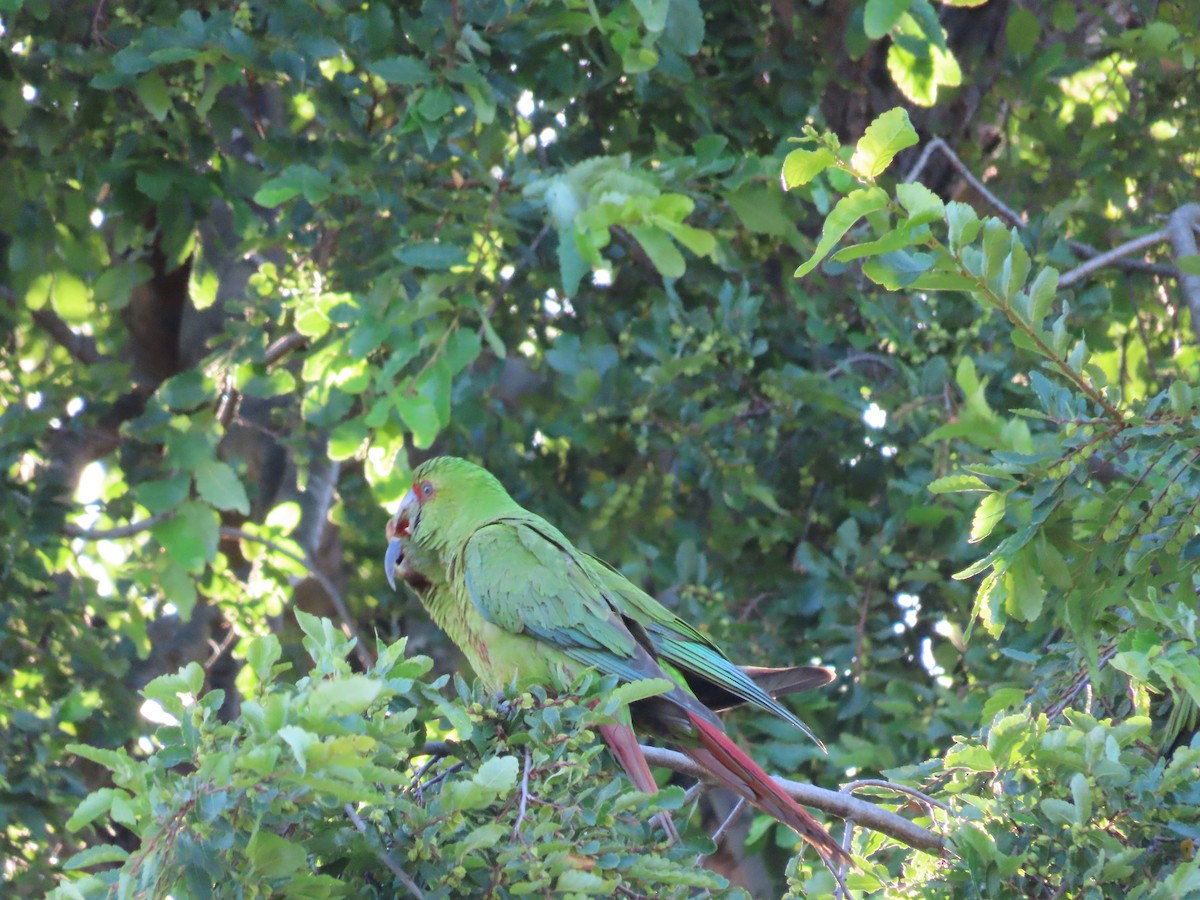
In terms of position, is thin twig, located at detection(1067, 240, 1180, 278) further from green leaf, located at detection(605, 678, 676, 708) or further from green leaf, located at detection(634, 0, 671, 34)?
green leaf, located at detection(605, 678, 676, 708)

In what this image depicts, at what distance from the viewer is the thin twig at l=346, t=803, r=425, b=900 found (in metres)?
1.61

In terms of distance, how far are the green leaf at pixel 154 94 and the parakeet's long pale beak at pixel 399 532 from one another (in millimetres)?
1445

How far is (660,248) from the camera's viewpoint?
144 inches

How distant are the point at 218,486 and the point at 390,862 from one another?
9.14ft

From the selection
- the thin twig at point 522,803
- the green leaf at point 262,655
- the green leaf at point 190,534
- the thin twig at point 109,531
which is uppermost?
the green leaf at point 262,655

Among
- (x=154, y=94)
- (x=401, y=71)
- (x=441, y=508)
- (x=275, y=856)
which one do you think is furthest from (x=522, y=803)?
(x=154, y=94)

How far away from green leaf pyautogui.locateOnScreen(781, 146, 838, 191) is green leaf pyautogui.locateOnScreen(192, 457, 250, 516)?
2.75 metres

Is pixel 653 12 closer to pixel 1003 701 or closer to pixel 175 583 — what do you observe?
pixel 1003 701

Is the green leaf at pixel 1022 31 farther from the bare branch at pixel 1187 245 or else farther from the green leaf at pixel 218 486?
the green leaf at pixel 218 486

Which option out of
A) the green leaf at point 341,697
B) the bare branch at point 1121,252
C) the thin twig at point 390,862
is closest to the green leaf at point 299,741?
the green leaf at point 341,697

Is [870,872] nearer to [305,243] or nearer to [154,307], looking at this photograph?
[305,243]

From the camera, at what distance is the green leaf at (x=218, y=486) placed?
4.20 meters

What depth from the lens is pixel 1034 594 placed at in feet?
7.52

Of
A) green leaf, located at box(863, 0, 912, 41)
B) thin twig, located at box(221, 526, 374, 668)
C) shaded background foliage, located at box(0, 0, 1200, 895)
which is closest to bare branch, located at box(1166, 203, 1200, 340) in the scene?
shaded background foliage, located at box(0, 0, 1200, 895)
